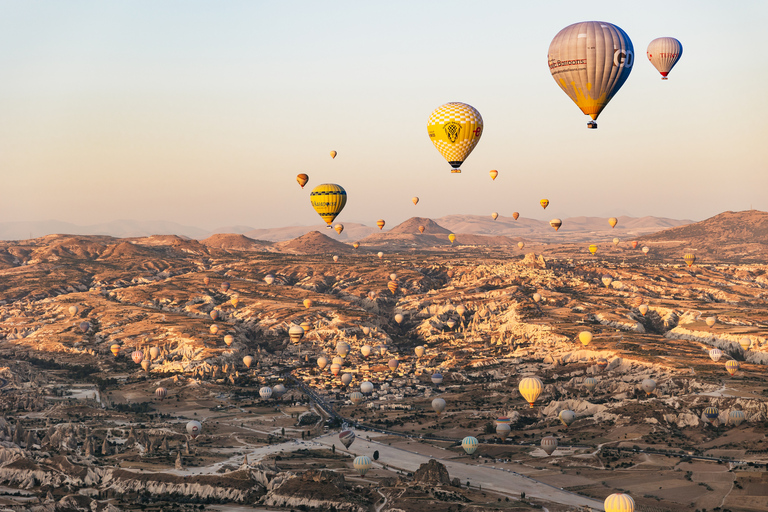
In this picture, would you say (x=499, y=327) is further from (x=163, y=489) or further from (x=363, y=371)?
(x=163, y=489)

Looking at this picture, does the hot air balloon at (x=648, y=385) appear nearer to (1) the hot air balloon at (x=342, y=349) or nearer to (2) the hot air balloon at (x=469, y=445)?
(2) the hot air balloon at (x=469, y=445)

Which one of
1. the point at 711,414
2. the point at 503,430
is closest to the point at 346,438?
the point at 503,430

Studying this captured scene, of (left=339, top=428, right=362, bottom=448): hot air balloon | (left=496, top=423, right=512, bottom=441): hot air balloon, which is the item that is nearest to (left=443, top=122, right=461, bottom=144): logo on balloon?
(left=339, top=428, right=362, bottom=448): hot air balloon

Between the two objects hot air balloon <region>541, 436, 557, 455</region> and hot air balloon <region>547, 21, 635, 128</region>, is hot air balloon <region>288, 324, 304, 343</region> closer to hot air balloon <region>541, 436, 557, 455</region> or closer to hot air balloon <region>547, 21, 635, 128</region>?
hot air balloon <region>541, 436, 557, 455</region>

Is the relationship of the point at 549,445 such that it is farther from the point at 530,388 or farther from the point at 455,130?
the point at 455,130

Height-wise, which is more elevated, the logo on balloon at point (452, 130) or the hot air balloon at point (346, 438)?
the logo on balloon at point (452, 130)

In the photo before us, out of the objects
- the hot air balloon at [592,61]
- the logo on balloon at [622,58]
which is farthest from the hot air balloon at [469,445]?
the logo on balloon at [622,58]
